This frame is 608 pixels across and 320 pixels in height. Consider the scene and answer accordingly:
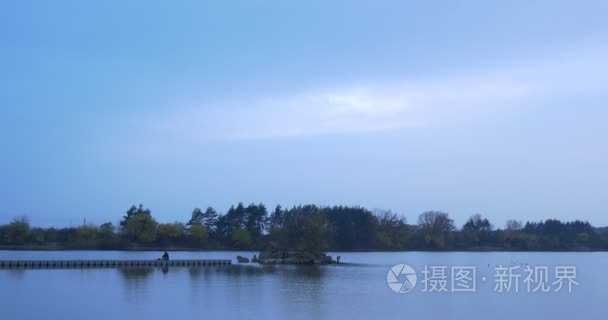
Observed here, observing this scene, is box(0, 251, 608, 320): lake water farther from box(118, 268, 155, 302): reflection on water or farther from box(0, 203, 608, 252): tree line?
box(0, 203, 608, 252): tree line

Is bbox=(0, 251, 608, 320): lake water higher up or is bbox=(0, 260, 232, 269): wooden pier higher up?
bbox=(0, 260, 232, 269): wooden pier

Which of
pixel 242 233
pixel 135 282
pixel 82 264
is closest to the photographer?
pixel 135 282

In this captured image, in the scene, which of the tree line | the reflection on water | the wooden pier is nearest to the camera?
the reflection on water

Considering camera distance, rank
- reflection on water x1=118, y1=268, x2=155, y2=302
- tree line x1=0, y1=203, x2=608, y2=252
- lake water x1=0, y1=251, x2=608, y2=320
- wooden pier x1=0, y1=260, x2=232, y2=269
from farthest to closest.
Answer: tree line x1=0, y1=203, x2=608, y2=252, wooden pier x1=0, y1=260, x2=232, y2=269, reflection on water x1=118, y1=268, x2=155, y2=302, lake water x1=0, y1=251, x2=608, y2=320

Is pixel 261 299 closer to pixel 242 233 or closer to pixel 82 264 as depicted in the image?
pixel 82 264

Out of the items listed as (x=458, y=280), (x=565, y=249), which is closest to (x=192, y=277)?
(x=458, y=280)

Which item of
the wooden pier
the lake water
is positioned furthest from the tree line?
the lake water

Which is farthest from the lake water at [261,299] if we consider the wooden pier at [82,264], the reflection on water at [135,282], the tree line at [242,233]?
the tree line at [242,233]

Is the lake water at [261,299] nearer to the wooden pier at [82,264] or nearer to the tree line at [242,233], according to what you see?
the wooden pier at [82,264]

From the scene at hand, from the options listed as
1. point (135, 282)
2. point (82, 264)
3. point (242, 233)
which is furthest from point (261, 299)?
point (242, 233)

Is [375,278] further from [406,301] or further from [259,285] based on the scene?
[406,301]

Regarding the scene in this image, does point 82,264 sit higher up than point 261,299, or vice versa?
point 82,264

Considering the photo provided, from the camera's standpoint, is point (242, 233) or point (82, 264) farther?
point (242, 233)

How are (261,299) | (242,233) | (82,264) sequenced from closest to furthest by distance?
(261,299)
(82,264)
(242,233)
